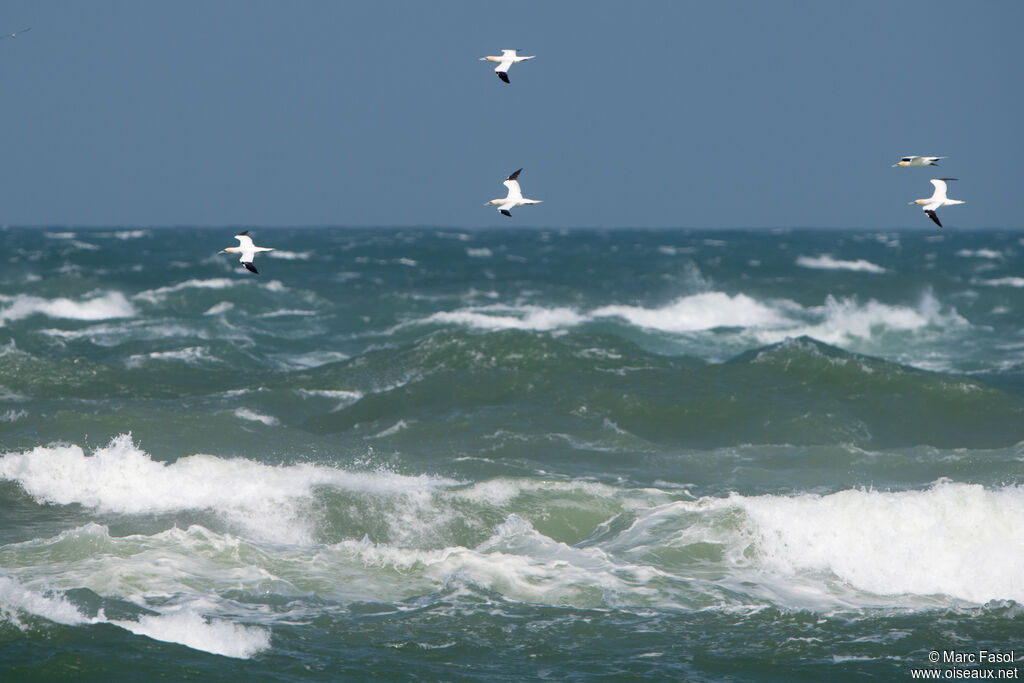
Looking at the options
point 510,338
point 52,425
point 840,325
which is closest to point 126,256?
point 840,325

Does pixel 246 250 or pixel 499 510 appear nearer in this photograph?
pixel 499 510

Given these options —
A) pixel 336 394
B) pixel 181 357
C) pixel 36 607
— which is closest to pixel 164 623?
pixel 36 607

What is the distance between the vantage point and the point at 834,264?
7600cm

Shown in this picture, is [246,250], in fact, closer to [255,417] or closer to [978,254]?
[255,417]

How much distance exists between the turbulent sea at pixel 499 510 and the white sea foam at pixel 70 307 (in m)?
6.45

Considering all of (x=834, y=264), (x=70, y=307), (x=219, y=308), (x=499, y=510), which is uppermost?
(x=834, y=264)

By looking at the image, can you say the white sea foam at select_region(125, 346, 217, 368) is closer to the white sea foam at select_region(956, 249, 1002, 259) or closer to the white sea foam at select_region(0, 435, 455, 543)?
the white sea foam at select_region(0, 435, 455, 543)

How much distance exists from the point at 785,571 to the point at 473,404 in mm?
10857

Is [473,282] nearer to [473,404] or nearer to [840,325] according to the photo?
[840,325]

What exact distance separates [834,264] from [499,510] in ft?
204

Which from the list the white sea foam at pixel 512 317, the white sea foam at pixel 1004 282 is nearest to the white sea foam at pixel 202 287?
the white sea foam at pixel 512 317

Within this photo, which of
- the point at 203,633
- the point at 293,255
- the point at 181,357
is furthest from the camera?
the point at 293,255

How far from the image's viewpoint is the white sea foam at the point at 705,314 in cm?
4572

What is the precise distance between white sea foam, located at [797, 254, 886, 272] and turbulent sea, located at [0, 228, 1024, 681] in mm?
34122
